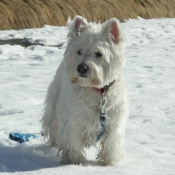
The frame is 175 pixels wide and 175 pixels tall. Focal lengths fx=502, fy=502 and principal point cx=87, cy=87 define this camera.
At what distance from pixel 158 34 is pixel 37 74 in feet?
25.9

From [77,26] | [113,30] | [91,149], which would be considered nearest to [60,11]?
[91,149]

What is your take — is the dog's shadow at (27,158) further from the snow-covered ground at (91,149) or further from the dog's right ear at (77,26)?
the dog's right ear at (77,26)

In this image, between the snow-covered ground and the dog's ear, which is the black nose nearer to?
the dog's ear

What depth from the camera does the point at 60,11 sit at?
53.6 ft

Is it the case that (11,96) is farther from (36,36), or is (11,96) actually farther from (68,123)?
(36,36)

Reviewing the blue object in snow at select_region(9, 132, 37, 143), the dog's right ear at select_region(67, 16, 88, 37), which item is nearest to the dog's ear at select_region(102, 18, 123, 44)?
the dog's right ear at select_region(67, 16, 88, 37)

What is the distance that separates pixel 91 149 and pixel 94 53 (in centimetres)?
134

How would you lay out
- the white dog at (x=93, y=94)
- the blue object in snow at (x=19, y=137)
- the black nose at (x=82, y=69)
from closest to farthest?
the black nose at (x=82, y=69) → the white dog at (x=93, y=94) → the blue object in snow at (x=19, y=137)

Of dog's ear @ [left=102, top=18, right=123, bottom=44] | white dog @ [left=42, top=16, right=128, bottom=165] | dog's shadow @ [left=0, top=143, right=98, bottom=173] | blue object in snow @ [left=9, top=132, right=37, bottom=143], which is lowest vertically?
dog's shadow @ [left=0, top=143, right=98, bottom=173]

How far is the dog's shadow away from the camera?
175 inches

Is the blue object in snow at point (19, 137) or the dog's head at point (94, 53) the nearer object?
the dog's head at point (94, 53)

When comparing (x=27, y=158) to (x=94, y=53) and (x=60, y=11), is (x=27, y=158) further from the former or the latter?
(x=60, y=11)

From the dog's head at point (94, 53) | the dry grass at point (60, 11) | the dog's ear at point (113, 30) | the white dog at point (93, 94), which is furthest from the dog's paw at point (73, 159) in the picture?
the dry grass at point (60, 11)

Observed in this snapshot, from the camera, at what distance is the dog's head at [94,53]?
4.31 meters
